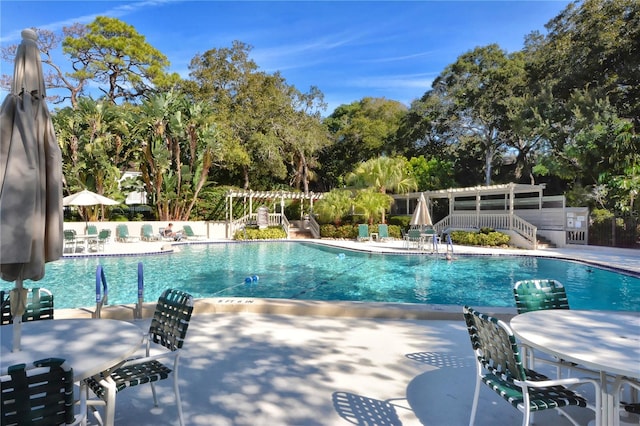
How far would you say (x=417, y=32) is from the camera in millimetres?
14148

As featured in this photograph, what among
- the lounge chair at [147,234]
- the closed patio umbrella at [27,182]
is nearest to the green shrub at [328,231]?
the lounge chair at [147,234]

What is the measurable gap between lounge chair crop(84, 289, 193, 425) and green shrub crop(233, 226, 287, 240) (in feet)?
59.8

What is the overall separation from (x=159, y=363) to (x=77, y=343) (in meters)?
0.74

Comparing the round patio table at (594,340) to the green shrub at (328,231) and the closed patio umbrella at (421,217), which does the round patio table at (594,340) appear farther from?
the green shrub at (328,231)

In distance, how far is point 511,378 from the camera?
2477mm

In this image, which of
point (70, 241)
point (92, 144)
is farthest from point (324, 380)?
point (92, 144)

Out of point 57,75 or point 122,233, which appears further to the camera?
point 57,75

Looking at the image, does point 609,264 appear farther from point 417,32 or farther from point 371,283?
point 417,32

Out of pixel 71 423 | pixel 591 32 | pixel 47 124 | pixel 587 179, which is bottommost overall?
pixel 71 423

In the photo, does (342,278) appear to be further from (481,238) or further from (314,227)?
(314,227)

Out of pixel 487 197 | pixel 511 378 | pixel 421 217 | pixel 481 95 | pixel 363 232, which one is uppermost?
pixel 481 95

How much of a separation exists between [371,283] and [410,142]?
839 inches

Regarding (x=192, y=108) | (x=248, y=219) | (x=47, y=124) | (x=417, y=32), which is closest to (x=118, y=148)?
(x=192, y=108)

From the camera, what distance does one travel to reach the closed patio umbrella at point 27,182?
2.27 metres
